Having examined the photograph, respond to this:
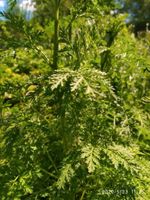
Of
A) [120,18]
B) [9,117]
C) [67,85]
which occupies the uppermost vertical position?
[120,18]

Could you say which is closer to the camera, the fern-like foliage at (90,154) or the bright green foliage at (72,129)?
the fern-like foliage at (90,154)

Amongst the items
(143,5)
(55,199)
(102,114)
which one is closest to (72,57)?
(102,114)

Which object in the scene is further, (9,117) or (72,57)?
(9,117)

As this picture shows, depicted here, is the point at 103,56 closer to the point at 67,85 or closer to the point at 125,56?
the point at 125,56

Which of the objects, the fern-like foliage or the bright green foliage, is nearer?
the fern-like foliage

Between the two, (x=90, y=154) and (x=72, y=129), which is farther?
(x=72, y=129)

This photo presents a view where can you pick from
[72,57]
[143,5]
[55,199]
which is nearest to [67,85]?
[72,57]

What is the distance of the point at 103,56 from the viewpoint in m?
3.07

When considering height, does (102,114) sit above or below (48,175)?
above

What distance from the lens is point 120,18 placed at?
9.70 ft

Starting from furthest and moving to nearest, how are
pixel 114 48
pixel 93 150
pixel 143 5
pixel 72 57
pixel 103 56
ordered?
1. pixel 143 5
2. pixel 103 56
3. pixel 114 48
4. pixel 72 57
5. pixel 93 150

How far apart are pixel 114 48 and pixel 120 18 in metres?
0.28

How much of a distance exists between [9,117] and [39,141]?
250 mm

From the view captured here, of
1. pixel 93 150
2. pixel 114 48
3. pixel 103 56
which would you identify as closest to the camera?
pixel 93 150
